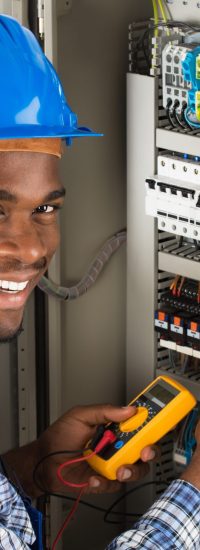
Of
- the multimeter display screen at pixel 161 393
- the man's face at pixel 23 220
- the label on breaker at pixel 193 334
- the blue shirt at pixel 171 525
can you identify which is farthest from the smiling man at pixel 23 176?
the label on breaker at pixel 193 334

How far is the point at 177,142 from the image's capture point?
2.54 meters

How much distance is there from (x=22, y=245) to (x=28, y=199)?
8 cm

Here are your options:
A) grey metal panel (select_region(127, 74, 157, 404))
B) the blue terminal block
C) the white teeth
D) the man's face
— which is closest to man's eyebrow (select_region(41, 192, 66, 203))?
the man's face

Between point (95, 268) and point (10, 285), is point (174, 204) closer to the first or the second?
point (95, 268)

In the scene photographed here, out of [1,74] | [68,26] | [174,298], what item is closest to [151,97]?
[68,26]

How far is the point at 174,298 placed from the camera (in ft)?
8.76

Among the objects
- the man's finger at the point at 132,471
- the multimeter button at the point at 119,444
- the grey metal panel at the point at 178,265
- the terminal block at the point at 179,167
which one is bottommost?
the man's finger at the point at 132,471

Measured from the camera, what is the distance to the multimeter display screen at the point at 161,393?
2.49 meters

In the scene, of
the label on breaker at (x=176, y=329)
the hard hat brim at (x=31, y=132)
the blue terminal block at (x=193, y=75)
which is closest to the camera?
the hard hat brim at (x=31, y=132)

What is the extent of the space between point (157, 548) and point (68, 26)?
1.17 metres

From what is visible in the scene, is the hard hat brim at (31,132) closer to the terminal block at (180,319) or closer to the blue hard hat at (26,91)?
the blue hard hat at (26,91)

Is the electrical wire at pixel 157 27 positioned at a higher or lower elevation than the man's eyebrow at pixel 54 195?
higher

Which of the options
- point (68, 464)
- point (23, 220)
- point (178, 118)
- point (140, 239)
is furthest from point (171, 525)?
point (178, 118)

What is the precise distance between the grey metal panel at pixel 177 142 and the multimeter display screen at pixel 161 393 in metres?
0.51
